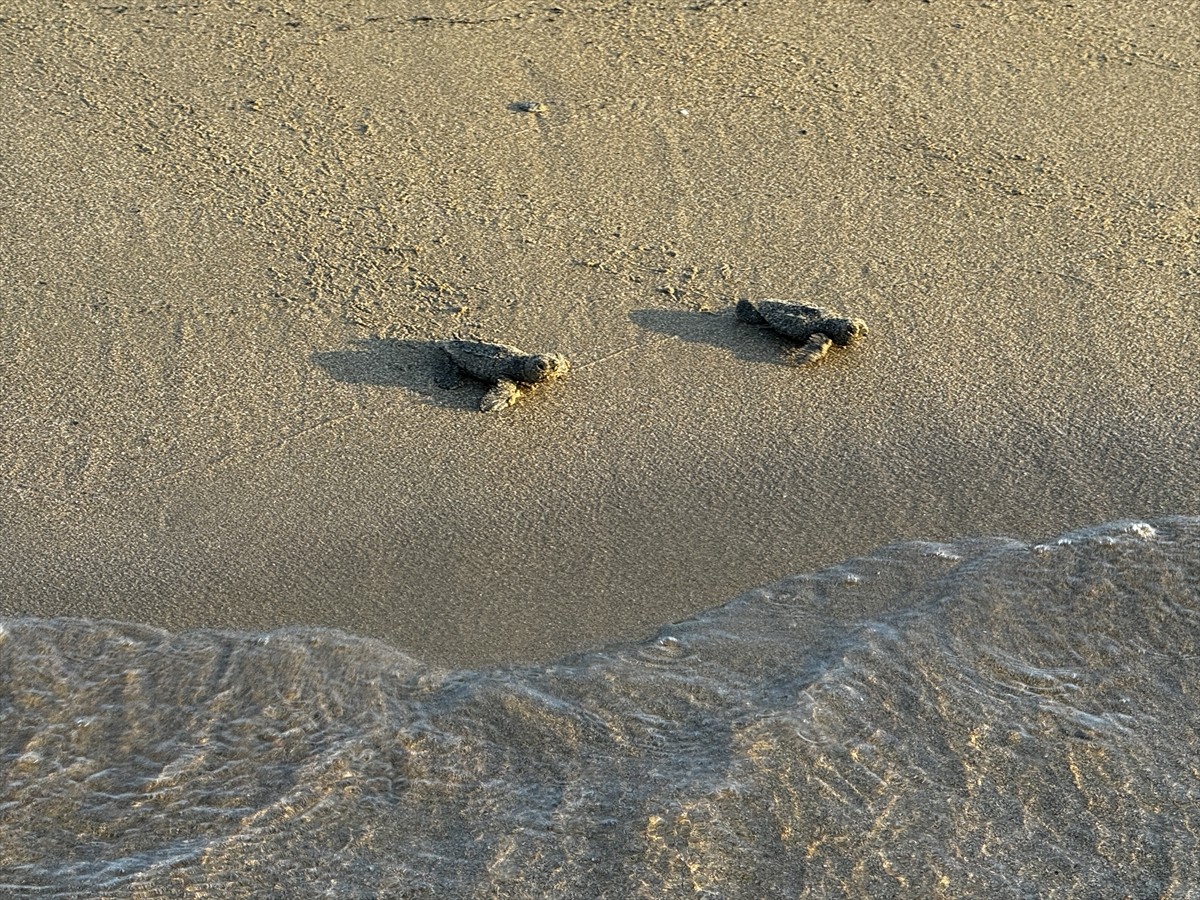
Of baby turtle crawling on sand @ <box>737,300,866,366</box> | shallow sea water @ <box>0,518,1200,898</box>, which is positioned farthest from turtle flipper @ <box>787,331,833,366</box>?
shallow sea water @ <box>0,518,1200,898</box>

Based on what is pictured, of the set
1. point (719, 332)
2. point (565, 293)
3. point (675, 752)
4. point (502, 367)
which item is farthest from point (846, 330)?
point (675, 752)

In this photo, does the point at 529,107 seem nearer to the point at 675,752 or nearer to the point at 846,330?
the point at 846,330

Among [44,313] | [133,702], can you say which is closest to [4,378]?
[44,313]

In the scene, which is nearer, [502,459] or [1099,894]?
[1099,894]

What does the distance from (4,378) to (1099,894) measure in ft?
10.2

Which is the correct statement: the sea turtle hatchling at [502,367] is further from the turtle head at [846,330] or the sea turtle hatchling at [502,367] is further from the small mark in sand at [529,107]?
the small mark in sand at [529,107]

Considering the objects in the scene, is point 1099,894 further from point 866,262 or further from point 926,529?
point 866,262

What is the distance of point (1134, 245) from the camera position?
14.8ft

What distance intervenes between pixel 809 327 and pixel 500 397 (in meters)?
0.93

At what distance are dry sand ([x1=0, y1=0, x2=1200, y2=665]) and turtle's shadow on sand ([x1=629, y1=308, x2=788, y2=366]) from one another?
1 cm

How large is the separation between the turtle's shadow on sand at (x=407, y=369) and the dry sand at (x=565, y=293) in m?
0.01

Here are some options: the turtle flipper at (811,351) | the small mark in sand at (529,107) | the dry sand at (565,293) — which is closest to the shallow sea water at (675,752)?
the dry sand at (565,293)

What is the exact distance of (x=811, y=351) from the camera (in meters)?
4.10

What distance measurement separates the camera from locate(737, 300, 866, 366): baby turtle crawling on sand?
4.10 meters
